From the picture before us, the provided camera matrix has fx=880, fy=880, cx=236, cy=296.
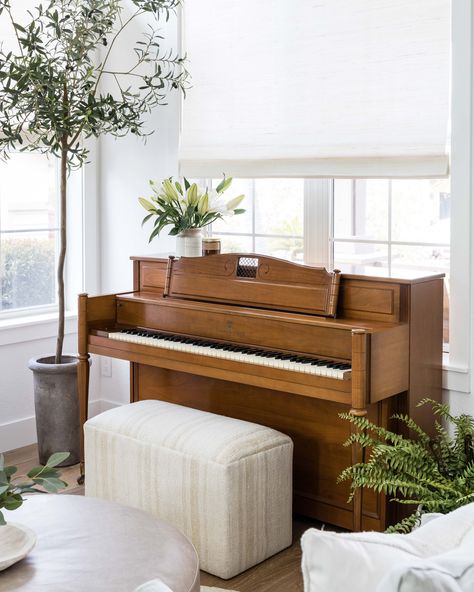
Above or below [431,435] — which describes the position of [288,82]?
above

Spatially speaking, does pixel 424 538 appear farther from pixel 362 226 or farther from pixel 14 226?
pixel 14 226

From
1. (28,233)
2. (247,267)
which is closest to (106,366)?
(28,233)

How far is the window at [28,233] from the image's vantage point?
4.72 metres

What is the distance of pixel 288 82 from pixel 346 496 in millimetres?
1891

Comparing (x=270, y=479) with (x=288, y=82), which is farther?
(x=288, y=82)

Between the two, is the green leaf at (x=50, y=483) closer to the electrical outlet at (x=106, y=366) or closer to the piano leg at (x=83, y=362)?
the piano leg at (x=83, y=362)

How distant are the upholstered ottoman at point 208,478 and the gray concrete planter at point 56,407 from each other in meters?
0.82

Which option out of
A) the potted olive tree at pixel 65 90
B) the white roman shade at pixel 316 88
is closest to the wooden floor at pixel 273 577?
the potted olive tree at pixel 65 90

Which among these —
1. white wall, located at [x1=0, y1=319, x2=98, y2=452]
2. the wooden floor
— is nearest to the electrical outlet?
white wall, located at [x1=0, y1=319, x2=98, y2=452]

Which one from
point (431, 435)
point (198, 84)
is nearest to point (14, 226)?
point (198, 84)

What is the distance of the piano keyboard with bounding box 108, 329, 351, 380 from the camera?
129 inches

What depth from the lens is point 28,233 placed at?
4.83 meters

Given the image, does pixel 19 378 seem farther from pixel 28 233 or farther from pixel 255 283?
pixel 255 283

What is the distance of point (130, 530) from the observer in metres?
2.53
